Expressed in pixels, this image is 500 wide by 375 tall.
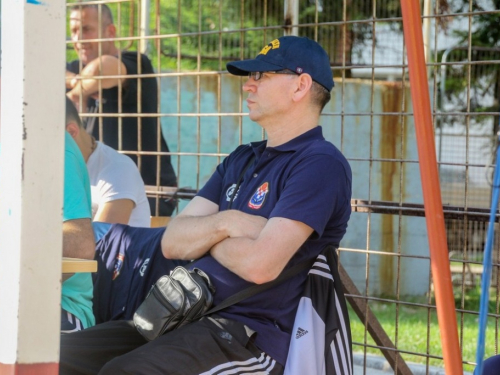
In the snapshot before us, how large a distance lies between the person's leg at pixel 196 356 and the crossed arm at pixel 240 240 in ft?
0.69

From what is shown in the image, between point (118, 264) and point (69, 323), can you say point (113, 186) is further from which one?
point (69, 323)

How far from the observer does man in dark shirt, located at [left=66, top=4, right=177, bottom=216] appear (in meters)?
4.93

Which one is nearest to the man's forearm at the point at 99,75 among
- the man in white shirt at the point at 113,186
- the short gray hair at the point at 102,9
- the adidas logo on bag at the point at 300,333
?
the short gray hair at the point at 102,9

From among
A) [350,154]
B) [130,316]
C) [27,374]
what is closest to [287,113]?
[130,316]

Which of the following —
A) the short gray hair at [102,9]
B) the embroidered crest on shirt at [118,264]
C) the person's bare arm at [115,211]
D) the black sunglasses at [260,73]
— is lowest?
the embroidered crest on shirt at [118,264]

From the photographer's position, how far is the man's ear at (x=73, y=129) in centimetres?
375

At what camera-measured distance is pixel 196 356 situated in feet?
8.07

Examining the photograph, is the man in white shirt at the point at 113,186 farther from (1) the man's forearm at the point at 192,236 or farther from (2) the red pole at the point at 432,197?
(2) the red pole at the point at 432,197

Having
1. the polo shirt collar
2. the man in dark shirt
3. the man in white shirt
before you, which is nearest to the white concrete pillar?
the polo shirt collar

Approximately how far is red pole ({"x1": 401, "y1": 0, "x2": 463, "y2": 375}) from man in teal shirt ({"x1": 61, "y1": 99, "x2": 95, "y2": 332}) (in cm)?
134

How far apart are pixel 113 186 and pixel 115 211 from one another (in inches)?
5.4

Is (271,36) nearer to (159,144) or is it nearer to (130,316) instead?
(159,144)

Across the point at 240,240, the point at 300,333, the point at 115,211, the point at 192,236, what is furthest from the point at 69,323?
the point at 115,211

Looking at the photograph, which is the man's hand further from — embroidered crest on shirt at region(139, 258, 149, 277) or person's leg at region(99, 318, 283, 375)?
person's leg at region(99, 318, 283, 375)
